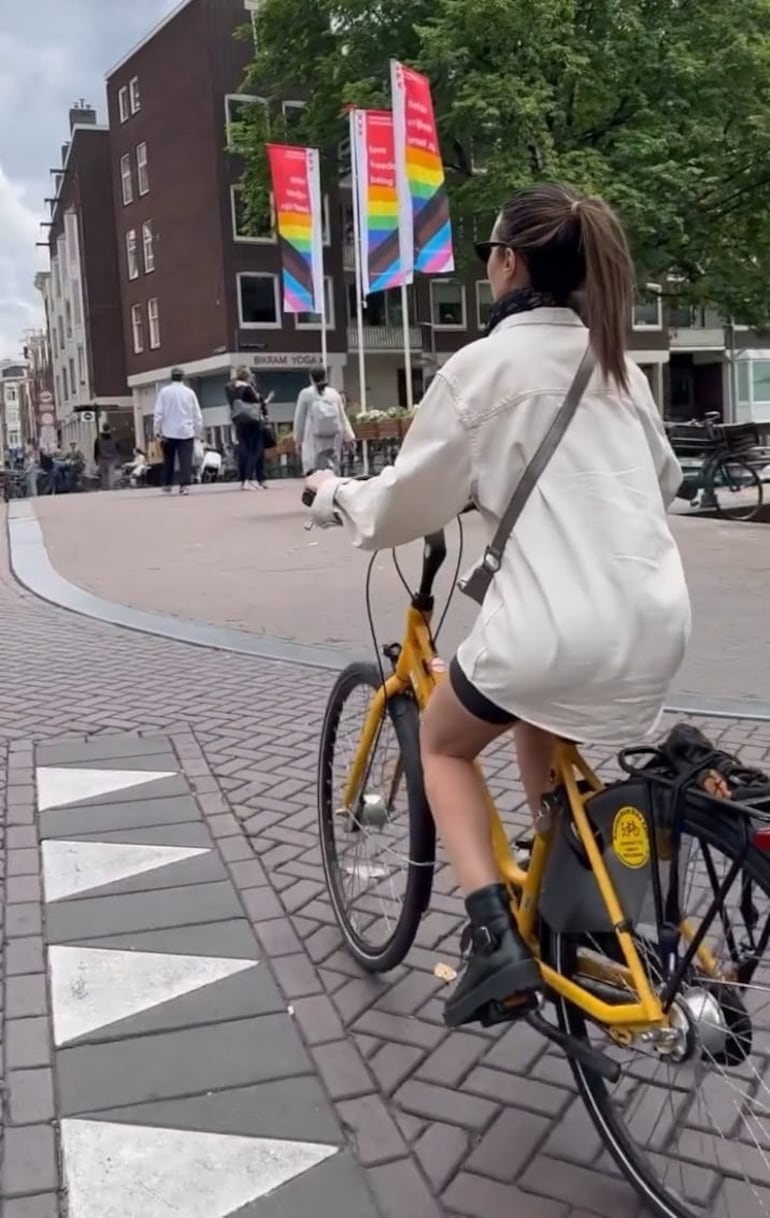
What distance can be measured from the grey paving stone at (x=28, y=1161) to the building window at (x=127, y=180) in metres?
48.1

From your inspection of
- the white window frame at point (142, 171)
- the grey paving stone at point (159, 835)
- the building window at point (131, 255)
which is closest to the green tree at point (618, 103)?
the white window frame at point (142, 171)

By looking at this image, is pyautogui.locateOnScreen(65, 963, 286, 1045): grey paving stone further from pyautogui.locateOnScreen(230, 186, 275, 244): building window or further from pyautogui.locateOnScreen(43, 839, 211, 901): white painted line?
pyautogui.locateOnScreen(230, 186, 275, 244): building window

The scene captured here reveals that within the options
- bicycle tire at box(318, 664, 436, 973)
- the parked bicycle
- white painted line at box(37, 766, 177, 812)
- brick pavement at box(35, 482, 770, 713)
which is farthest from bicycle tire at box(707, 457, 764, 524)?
bicycle tire at box(318, 664, 436, 973)

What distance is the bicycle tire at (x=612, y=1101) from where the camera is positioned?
Result: 1874 mm

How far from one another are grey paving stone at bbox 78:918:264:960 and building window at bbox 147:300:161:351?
145 feet

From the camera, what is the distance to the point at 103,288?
49750mm

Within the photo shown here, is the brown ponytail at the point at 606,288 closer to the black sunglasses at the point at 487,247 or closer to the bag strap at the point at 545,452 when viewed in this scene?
the bag strap at the point at 545,452

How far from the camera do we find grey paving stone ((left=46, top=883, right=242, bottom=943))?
11.2 feet

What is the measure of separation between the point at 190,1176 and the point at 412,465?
146 cm

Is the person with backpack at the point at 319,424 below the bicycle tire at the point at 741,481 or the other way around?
the other way around

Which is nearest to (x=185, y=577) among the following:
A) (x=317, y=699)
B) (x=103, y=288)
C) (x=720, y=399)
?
(x=317, y=699)

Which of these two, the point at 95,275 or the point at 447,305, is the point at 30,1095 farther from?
the point at 95,275

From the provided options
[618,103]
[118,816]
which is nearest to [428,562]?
[118,816]

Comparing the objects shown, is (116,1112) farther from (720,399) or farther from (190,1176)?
(720,399)
